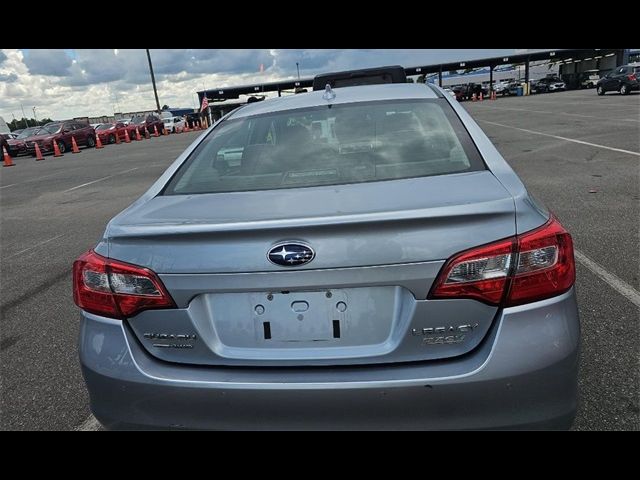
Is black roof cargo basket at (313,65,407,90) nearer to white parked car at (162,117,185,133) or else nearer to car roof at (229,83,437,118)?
car roof at (229,83,437,118)

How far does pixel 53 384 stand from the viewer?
3219 mm

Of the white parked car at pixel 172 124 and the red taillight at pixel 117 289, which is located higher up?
the red taillight at pixel 117 289

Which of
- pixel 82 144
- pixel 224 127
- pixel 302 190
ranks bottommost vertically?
pixel 82 144

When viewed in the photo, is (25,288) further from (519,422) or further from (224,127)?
(519,422)

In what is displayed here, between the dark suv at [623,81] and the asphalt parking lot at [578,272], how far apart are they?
80.4 feet

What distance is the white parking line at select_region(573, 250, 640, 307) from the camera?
12.5 ft

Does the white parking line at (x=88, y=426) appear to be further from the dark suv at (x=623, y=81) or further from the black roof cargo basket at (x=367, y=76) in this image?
the dark suv at (x=623, y=81)

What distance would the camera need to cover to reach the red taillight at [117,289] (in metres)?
1.78

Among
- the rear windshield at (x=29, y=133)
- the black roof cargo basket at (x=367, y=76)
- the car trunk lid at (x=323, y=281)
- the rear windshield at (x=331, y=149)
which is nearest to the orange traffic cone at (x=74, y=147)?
the rear windshield at (x=29, y=133)

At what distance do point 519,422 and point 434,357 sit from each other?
1.15ft

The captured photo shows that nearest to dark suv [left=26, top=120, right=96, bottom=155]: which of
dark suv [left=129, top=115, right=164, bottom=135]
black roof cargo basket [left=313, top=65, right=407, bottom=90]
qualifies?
dark suv [left=129, top=115, right=164, bottom=135]

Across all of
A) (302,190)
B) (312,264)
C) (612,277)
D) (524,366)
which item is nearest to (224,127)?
(302,190)

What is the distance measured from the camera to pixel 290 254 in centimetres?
166
